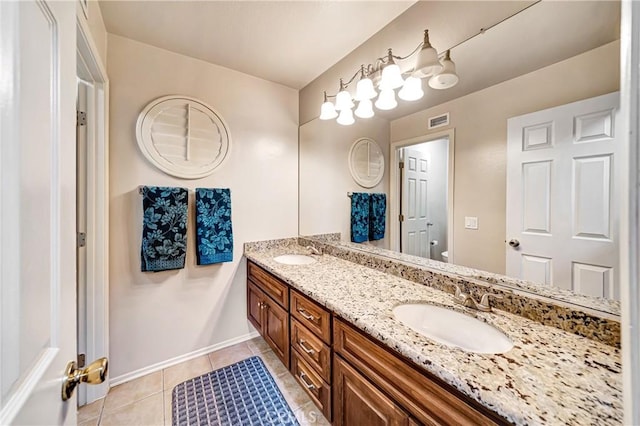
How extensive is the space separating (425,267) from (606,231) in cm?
71

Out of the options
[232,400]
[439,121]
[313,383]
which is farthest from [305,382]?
[439,121]

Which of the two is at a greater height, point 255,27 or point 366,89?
point 255,27

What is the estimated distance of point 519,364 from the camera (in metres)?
0.73

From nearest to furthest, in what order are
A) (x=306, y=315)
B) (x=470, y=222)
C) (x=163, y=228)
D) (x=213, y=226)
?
(x=470, y=222) < (x=306, y=315) < (x=163, y=228) < (x=213, y=226)

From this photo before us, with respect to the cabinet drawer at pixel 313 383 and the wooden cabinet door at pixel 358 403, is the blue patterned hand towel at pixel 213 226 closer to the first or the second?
the cabinet drawer at pixel 313 383

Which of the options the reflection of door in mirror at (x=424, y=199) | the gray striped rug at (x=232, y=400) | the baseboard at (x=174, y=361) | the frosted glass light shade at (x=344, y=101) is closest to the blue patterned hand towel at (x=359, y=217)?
the reflection of door in mirror at (x=424, y=199)

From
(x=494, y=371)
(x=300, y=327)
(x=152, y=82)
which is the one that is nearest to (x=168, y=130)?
(x=152, y=82)

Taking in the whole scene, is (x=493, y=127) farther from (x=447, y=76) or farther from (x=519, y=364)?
(x=519, y=364)

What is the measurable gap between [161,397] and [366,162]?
2.10 meters

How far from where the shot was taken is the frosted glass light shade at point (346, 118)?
1.91 metres

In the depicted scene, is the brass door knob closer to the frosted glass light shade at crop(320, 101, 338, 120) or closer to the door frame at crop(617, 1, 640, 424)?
the door frame at crop(617, 1, 640, 424)

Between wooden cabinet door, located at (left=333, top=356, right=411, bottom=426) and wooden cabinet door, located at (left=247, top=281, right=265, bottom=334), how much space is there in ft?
3.07

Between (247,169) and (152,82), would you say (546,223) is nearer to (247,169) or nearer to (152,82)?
(247,169)

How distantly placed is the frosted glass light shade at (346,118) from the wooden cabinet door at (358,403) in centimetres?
158
